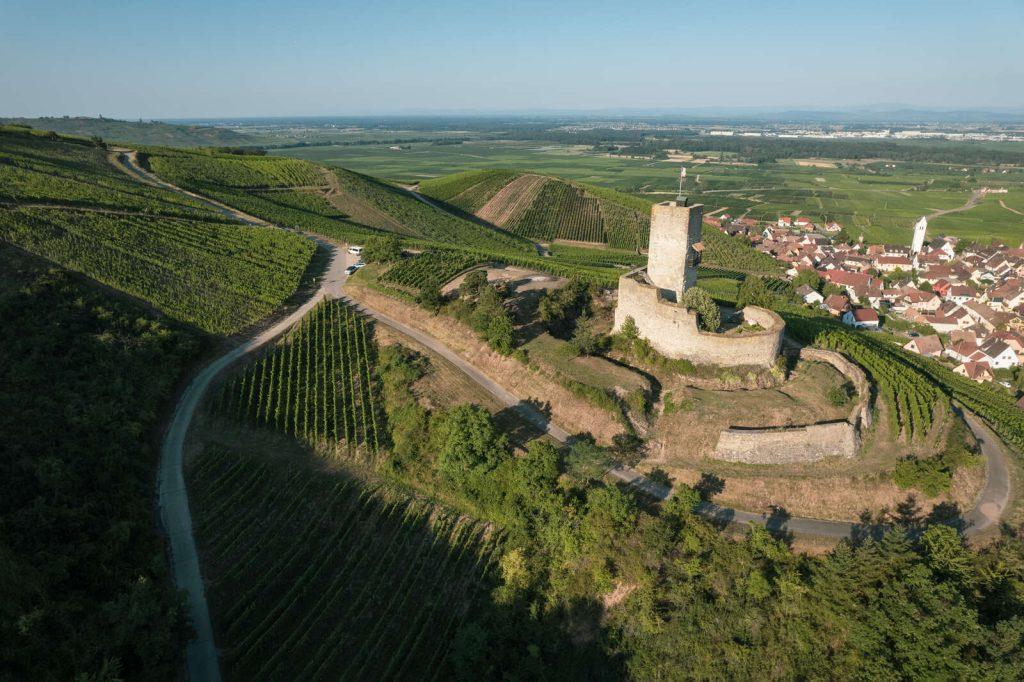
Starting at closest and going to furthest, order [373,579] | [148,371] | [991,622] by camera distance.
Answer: [991,622] < [373,579] < [148,371]

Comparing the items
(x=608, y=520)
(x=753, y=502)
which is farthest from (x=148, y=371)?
(x=753, y=502)

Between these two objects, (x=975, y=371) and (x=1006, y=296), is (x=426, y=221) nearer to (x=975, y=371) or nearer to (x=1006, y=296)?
(x=975, y=371)

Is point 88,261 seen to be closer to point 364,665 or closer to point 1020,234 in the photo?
point 364,665

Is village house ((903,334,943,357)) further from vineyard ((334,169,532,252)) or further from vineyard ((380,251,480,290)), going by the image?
vineyard ((334,169,532,252))

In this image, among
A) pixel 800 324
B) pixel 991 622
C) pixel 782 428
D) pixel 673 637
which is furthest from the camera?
pixel 800 324

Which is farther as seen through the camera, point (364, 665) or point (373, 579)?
point (373, 579)

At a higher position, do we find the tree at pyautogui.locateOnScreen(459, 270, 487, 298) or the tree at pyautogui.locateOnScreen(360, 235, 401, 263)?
the tree at pyautogui.locateOnScreen(360, 235, 401, 263)

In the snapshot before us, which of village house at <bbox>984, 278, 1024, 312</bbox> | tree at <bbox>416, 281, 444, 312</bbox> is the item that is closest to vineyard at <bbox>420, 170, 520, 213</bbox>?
tree at <bbox>416, 281, 444, 312</bbox>
